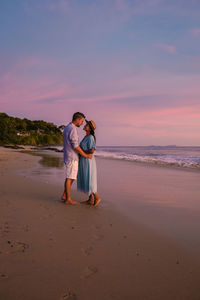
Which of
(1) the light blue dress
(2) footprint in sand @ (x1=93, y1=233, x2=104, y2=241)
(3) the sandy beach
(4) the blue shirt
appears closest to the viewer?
(3) the sandy beach

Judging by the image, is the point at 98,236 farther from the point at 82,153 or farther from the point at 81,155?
the point at 81,155

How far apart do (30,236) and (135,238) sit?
64.7 inches

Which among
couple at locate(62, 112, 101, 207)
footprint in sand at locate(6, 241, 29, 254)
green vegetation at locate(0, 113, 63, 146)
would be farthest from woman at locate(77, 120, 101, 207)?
green vegetation at locate(0, 113, 63, 146)

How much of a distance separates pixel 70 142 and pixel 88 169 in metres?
0.82

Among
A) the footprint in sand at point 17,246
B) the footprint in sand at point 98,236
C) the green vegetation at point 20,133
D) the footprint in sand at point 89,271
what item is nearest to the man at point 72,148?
the footprint in sand at point 98,236

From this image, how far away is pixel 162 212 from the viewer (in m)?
5.61

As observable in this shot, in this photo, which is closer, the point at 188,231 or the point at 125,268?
the point at 125,268

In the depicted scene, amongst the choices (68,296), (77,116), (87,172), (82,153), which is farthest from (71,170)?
(68,296)

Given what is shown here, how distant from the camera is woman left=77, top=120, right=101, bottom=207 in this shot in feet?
20.1

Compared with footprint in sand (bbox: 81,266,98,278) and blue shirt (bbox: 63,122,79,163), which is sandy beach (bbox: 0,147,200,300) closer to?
footprint in sand (bbox: 81,266,98,278)

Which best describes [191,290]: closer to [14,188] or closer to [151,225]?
[151,225]

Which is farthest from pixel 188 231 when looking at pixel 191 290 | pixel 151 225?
pixel 191 290

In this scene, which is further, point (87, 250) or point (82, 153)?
point (82, 153)

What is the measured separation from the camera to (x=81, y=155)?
6312 millimetres
